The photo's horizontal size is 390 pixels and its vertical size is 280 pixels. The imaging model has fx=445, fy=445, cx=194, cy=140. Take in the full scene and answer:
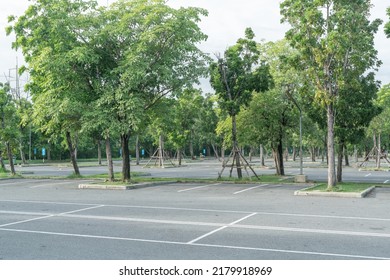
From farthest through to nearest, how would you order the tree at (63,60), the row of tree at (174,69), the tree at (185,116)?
the tree at (185,116) → the tree at (63,60) → the row of tree at (174,69)

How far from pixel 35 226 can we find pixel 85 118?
35.7 feet

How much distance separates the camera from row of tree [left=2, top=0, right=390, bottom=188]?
1909cm

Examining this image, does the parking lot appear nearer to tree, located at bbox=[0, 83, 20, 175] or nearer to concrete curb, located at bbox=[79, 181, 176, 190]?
concrete curb, located at bbox=[79, 181, 176, 190]

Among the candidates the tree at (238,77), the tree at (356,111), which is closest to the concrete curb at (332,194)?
the tree at (356,111)

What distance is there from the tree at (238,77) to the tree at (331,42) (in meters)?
5.45

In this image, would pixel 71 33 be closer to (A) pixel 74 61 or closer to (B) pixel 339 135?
(A) pixel 74 61

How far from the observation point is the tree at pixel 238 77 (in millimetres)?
25172

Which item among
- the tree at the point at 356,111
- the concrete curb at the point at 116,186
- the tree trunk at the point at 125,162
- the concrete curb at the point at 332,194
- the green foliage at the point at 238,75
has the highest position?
the green foliage at the point at 238,75

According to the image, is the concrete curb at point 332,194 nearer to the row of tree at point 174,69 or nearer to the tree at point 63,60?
the row of tree at point 174,69

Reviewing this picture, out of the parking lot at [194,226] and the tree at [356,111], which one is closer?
the parking lot at [194,226]

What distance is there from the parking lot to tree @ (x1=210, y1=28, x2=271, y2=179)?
8.02 meters

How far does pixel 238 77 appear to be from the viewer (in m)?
25.3

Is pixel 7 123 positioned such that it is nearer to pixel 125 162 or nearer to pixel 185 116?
pixel 125 162

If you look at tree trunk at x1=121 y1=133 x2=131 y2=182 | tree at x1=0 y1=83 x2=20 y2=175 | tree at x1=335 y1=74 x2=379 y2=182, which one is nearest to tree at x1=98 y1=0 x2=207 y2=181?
tree trunk at x1=121 y1=133 x2=131 y2=182
